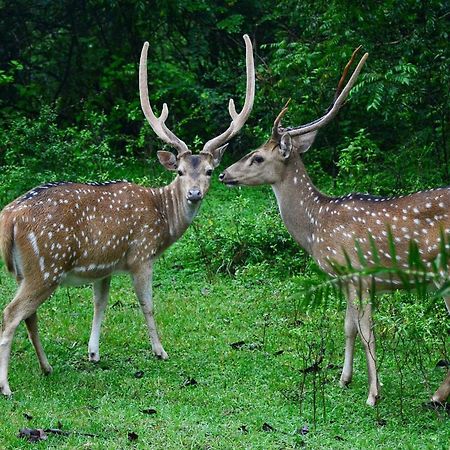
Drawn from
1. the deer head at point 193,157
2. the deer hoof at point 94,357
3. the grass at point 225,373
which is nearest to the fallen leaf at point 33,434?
the grass at point 225,373

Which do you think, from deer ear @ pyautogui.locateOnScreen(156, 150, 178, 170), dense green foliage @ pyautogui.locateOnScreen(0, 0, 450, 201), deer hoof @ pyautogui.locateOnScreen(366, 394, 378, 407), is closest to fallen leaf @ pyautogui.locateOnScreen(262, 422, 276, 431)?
deer hoof @ pyautogui.locateOnScreen(366, 394, 378, 407)

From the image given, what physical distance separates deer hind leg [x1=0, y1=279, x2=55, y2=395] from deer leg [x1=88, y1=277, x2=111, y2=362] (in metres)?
0.85

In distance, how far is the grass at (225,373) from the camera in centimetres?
600

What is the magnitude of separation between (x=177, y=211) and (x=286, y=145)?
42.9 inches

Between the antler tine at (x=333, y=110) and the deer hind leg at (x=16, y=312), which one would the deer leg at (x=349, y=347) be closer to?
the antler tine at (x=333, y=110)

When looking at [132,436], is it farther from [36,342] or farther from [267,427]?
[36,342]

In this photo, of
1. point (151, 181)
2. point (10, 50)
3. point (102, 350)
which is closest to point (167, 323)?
point (102, 350)

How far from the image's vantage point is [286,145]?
7.73 meters

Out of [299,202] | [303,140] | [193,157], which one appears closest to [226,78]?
[193,157]

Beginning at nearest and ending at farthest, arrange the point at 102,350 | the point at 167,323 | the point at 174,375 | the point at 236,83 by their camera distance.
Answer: the point at 174,375 → the point at 102,350 → the point at 167,323 → the point at 236,83

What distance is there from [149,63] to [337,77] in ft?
→ 13.9

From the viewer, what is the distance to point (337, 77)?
1098 cm

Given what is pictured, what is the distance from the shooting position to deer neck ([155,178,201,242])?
26.6 feet

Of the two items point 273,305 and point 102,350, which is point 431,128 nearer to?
point 273,305
